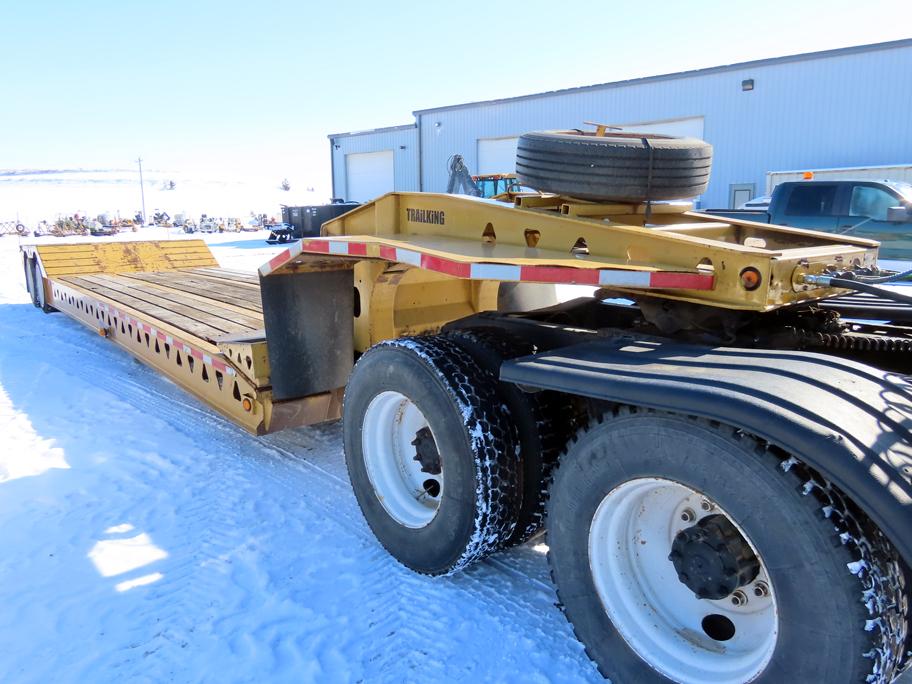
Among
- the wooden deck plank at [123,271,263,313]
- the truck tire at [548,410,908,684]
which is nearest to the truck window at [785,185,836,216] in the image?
the wooden deck plank at [123,271,263,313]

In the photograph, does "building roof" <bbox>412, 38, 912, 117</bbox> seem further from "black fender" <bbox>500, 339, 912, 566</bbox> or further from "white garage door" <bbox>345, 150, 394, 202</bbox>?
"black fender" <bbox>500, 339, 912, 566</bbox>

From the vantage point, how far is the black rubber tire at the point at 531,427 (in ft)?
9.39

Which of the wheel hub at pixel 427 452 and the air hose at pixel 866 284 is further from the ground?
the air hose at pixel 866 284

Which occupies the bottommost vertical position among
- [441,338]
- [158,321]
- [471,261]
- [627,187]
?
[158,321]

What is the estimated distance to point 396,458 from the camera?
11.1ft

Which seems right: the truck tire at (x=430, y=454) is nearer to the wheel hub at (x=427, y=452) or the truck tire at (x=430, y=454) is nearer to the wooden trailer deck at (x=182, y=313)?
the wheel hub at (x=427, y=452)

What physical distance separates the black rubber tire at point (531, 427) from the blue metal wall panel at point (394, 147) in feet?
91.1

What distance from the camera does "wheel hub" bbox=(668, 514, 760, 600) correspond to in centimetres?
208

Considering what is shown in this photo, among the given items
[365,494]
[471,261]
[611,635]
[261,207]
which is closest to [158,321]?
[365,494]

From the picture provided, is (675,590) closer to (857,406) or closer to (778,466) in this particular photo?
(778,466)

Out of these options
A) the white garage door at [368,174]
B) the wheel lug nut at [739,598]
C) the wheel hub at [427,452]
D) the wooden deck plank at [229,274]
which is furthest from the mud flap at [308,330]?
the white garage door at [368,174]

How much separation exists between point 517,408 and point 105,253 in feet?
29.0

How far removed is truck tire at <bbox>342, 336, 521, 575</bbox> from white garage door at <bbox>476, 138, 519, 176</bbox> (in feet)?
80.9

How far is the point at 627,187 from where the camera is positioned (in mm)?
3031
